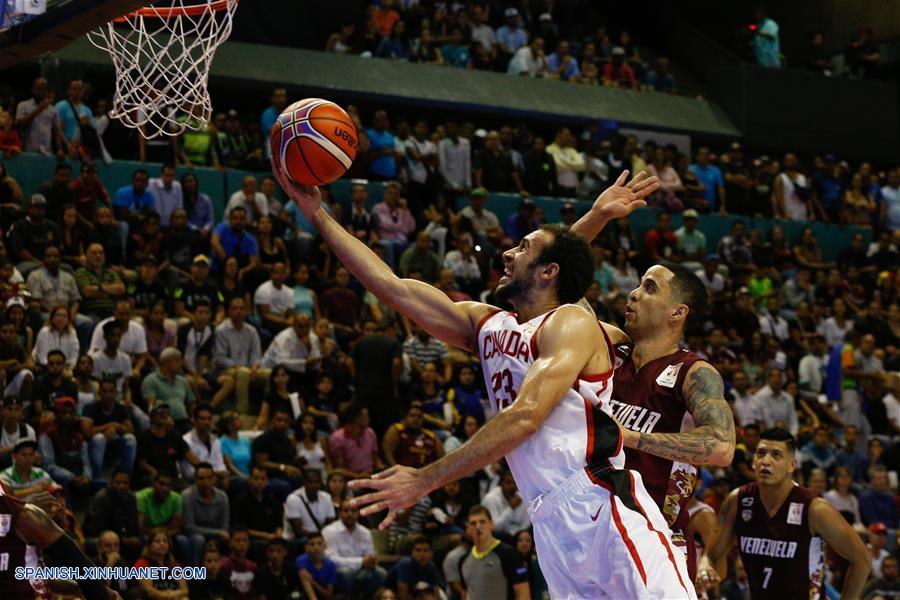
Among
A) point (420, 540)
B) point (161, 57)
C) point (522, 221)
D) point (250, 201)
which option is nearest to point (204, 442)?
point (420, 540)

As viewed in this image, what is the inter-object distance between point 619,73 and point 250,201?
959 cm

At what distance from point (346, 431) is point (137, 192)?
3927mm

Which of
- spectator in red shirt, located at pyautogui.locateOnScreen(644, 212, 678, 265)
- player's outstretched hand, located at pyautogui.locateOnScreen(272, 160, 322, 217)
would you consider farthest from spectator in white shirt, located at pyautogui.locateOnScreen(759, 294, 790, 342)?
player's outstretched hand, located at pyautogui.locateOnScreen(272, 160, 322, 217)

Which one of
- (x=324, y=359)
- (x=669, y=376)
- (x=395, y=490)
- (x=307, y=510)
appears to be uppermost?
(x=395, y=490)

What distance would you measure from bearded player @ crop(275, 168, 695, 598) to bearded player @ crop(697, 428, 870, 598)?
3067 mm

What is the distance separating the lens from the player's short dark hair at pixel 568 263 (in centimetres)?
548

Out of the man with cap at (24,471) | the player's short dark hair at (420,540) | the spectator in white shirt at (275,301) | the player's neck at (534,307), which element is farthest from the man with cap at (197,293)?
the player's neck at (534,307)

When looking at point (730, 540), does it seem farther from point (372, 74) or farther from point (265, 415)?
point (372, 74)

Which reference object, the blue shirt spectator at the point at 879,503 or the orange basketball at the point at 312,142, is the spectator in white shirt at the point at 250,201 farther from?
the orange basketball at the point at 312,142

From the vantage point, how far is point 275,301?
1447 centimetres

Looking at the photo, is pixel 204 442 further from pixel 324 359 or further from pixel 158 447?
pixel 324 359

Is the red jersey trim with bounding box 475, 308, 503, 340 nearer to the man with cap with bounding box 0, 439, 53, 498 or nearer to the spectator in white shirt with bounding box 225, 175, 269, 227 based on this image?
the man with cap with bounding box 0, 439, 53, 498

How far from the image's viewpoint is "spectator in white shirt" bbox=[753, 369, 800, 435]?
1588cm

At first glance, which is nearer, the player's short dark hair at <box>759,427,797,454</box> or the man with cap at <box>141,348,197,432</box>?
the player's short dark hair at <box>759,427,797,454</box>
